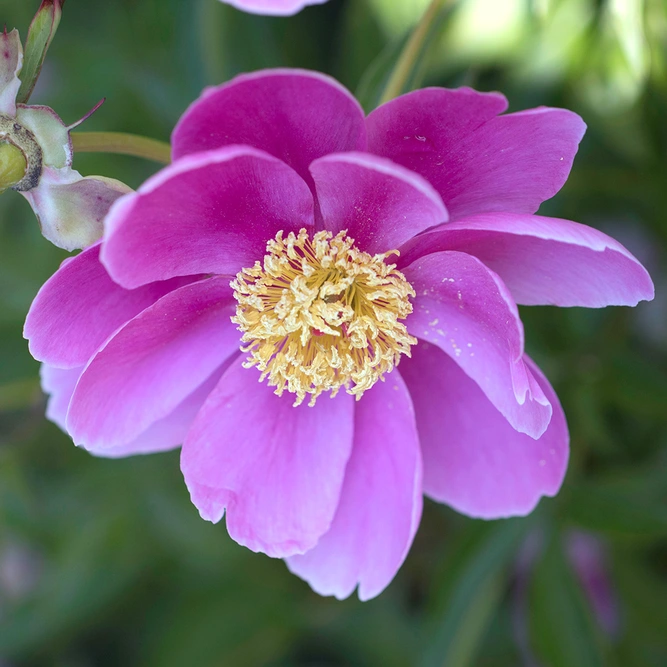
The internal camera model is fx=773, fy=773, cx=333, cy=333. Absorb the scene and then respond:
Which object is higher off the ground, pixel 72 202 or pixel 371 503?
pixel 72 202

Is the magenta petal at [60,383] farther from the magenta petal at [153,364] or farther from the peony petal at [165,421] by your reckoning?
the magenta petal at [153,364]

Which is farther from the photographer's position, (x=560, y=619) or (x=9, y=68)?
(x=560, y=619)

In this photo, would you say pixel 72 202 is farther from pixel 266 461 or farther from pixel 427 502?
pixel 427 502

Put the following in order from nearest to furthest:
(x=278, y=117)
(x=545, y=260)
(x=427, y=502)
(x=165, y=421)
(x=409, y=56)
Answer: (x=278, y=117) < (x=545, y=260) < (x=409, y=56) < (x=165, y=421) < (x=427, y=502)

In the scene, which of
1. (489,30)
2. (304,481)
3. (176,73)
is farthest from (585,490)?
(176,73)

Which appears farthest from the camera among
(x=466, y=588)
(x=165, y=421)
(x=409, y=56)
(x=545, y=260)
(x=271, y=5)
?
(x=466, y=588)

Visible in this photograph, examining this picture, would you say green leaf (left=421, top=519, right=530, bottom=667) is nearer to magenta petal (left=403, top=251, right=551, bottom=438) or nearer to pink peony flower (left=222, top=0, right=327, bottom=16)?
magenta petal (left=403, top=251, right=551, bottom=438)

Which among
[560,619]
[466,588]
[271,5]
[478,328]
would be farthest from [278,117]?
[560,619]
